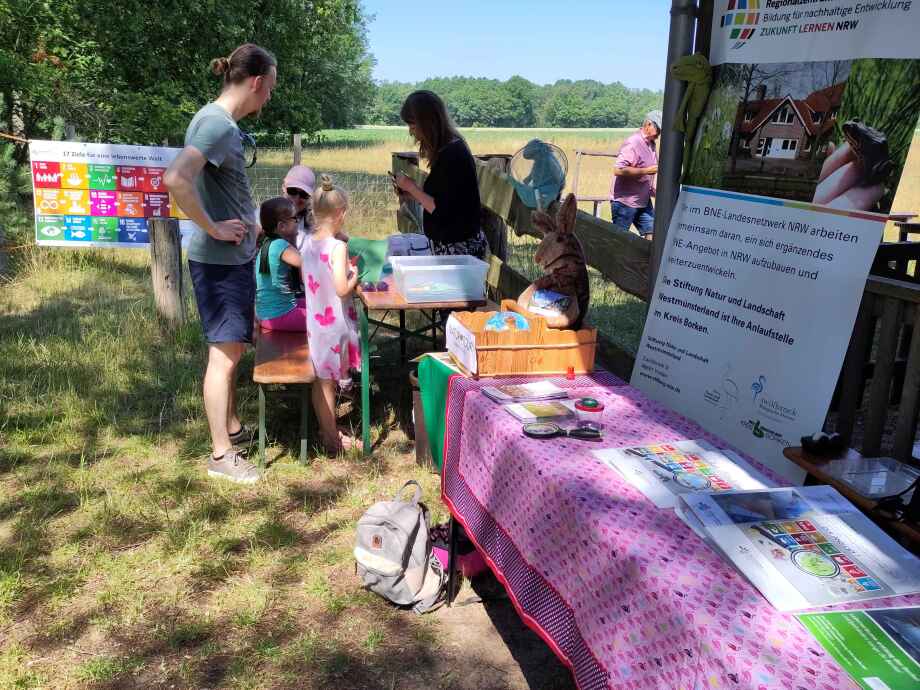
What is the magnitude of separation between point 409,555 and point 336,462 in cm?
125

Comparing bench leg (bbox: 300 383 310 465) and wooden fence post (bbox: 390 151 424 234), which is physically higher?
wooden fence post (bbox: 390 151 424 234)

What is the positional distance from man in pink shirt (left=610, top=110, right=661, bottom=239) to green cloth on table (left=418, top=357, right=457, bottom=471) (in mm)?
4741

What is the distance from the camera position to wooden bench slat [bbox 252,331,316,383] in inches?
146

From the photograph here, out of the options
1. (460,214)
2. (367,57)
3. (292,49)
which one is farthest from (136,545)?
(367,57)

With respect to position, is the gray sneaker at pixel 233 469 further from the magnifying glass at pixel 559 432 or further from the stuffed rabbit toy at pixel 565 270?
the magnifying glass at pixel 559 432

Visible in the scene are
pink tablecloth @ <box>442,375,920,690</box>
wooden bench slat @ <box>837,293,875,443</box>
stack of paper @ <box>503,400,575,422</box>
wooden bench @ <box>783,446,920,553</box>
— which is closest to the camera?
pink tablecloth @ <box>442,375,920,690</box>

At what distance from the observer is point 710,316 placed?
2918 mm

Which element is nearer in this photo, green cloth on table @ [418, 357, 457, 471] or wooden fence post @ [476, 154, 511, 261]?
green cloth on table @ [418, 357, 457, 471]

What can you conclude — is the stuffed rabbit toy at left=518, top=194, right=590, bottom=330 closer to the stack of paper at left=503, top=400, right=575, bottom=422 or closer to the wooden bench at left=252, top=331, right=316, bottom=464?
the stack of paper at left=503, top=400, right=575, bottom=422

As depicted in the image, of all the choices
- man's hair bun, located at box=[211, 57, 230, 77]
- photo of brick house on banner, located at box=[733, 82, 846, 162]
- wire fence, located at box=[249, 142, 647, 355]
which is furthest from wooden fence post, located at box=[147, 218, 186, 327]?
photo of brick house on banner, located at box=[733, 82, 846, 162]

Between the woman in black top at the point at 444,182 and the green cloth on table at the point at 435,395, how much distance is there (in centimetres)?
122

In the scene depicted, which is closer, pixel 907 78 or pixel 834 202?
pixel 907 78

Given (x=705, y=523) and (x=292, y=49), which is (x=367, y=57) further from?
(x=705, y=523)

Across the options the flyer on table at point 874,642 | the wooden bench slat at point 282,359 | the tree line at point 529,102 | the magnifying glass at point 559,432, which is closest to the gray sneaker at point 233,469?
the wooden bench slat at point 282,359
